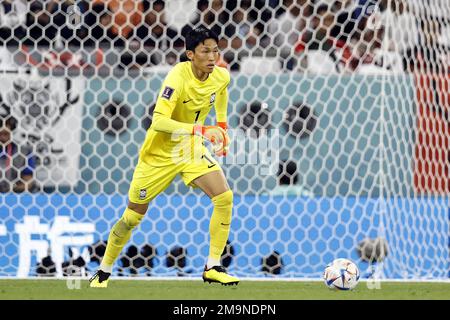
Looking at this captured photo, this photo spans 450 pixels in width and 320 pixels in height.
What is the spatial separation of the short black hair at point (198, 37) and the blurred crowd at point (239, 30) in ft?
6.04

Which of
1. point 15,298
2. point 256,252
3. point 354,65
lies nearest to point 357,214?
point 256,252

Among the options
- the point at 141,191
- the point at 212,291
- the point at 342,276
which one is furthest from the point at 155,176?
the point at 342,276

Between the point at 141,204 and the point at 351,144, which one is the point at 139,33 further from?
the point at 141,204

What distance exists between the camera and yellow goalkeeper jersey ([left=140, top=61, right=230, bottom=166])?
17.9ft

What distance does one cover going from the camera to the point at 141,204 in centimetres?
575

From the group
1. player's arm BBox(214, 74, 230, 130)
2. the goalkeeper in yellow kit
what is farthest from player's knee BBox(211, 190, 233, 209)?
player's arm BBox(214, 74, 230, 130)

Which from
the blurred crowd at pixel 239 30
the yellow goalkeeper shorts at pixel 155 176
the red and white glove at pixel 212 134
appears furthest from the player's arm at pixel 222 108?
the blurred crowd at pixel 239 30

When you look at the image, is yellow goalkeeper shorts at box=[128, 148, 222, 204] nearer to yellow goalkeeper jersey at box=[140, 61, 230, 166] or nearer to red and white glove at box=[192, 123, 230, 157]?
yellow goalkeeper jersey at box=[140, 61, 230, 166]

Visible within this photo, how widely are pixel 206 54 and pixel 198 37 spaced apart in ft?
0.35

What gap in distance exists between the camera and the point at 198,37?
5.51 meters

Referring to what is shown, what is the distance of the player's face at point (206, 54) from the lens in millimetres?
5504

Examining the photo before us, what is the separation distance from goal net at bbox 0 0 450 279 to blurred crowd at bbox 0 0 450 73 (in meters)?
0.02

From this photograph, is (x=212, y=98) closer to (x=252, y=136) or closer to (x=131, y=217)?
(x=131, y=217)

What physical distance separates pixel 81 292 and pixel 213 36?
5.30ft
